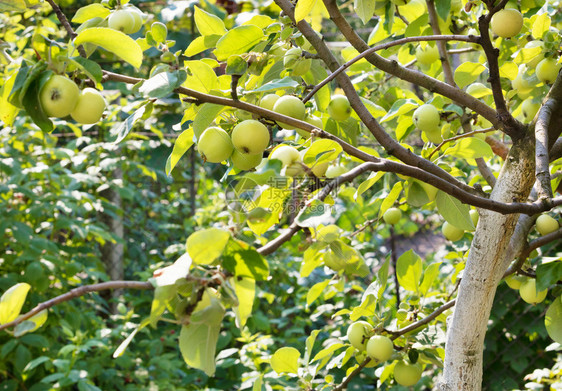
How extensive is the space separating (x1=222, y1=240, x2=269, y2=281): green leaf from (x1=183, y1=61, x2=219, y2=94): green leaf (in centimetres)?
32

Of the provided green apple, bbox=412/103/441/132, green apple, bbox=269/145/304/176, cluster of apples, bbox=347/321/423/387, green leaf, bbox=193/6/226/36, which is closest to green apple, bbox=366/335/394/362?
cluster of apples, bbox=347/321/423/387

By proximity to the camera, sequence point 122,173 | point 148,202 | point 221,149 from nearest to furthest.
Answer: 1. point 221,149
2. point 122,173
3. point 148,202

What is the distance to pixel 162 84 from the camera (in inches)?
23.0

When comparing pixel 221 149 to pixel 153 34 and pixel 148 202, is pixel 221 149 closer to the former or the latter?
pixel 153 34

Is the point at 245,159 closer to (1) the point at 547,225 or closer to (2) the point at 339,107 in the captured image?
(2) the point at 339,107

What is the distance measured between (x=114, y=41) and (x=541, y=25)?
0.71m

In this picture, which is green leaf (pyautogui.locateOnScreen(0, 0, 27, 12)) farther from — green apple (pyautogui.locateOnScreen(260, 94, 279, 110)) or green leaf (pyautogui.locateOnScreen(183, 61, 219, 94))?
green apple (pyautogui.locateOnScreen(260, 94, 279, 110))

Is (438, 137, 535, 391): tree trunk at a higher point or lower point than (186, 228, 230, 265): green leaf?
higher

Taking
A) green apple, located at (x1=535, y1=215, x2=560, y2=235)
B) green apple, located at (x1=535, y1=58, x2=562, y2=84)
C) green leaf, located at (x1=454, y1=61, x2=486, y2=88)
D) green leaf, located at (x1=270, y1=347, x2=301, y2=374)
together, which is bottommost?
green leaf, located at (x1=270, y1=347, x2=301, y2=374)

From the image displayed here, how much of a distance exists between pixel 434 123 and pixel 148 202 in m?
3.17

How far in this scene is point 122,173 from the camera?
3.08 meters

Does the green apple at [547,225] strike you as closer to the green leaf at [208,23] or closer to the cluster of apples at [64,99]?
the green leaf at [208,23]

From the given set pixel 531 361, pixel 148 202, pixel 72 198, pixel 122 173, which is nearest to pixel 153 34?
pixel 72 198

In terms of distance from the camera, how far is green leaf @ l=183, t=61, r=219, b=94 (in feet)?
2.28
